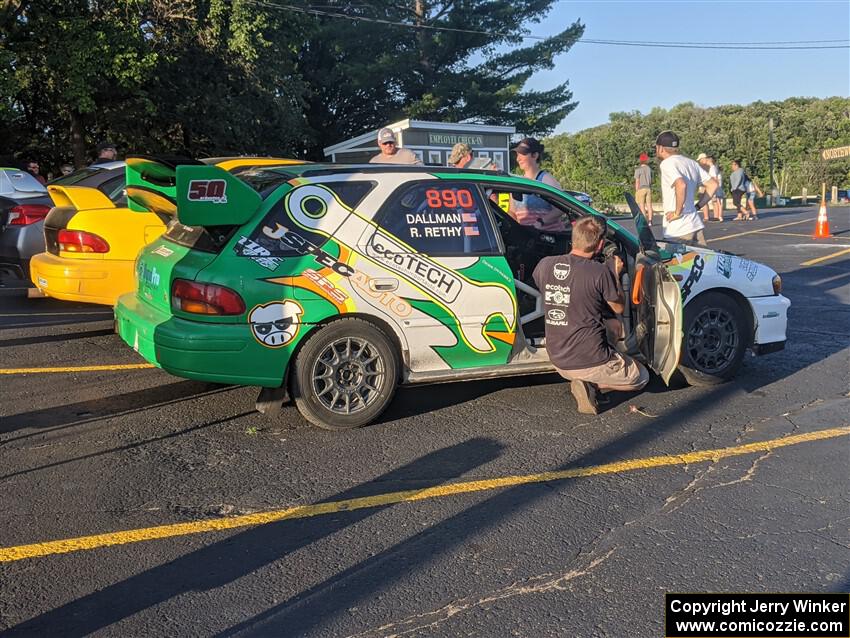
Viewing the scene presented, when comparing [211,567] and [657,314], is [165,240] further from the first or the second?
[657,314]

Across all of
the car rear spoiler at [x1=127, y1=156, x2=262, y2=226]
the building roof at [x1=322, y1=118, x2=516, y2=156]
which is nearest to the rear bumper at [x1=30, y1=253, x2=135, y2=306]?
the car rear spoiler at [x1=127, y1=156, x2=262, y2=226]

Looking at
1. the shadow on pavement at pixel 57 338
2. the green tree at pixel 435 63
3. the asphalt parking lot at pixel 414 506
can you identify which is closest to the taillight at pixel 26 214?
the shadow on pavement at pixel 57 338

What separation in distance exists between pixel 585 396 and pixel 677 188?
3.16 metres

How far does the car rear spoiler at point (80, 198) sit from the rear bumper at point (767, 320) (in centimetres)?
566

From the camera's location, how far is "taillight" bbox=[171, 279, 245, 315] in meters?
5.04

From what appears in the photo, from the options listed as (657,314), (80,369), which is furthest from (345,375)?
(80,369)

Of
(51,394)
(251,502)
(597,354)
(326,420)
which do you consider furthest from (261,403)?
(597,354)

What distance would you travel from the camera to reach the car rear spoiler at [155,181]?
5.78 metres

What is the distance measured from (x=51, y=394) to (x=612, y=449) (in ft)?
13.1

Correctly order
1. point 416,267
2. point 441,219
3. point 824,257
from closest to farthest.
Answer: point 416,267 < point 441,219 < point 824,257

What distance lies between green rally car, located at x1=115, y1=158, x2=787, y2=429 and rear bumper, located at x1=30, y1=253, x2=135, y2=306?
5.04ft

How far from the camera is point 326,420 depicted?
17.3 ft

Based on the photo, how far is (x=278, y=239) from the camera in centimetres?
519

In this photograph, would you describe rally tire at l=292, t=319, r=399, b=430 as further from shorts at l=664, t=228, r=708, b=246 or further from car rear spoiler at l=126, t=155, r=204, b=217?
shorts at l=664, t=228, r=708, b=246
